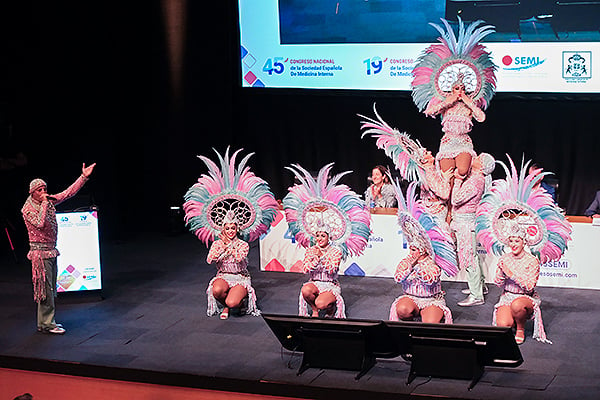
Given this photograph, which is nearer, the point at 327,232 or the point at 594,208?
the point at 327,232

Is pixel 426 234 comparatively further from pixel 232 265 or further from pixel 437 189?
pixel 232 265

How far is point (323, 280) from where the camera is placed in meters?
8.09

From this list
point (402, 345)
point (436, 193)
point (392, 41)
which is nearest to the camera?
point (402, 345)

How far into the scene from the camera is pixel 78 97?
1141 cm

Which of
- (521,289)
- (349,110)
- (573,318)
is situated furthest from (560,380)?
(349,110)

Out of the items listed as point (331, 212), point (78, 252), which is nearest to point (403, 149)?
point (331, 212)

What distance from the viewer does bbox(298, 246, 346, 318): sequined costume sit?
801 centimetres

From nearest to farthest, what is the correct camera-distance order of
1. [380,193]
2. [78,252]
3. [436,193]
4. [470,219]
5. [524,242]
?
[524,242]
[470,219]
[436,193]
[78,252]
[380,193]

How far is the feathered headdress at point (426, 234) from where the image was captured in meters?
7.51

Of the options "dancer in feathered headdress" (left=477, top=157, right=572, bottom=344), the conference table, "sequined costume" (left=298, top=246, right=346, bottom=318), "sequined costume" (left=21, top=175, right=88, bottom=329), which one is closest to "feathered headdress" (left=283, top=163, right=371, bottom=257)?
"sequined costume" (left=298, top=246, right=346, bottom=318)

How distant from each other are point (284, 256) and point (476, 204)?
83.3 inches

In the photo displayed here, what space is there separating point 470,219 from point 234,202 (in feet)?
6.59

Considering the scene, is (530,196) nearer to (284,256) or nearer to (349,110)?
(284,256)

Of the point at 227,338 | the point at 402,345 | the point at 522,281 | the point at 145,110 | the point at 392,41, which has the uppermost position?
the point at 392,41
